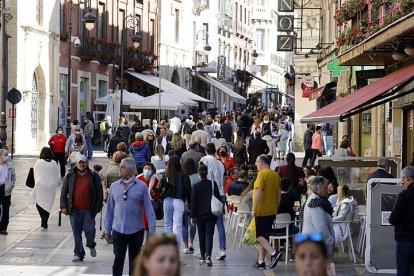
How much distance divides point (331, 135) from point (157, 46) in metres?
25.0

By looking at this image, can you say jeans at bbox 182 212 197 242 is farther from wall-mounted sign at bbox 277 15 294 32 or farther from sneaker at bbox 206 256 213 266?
wall-mounted sign at bbox 277 15 294 32

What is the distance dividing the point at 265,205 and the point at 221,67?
68.6 m

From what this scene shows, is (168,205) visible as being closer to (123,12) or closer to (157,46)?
(123,12)

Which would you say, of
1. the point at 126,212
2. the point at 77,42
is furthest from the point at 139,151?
the point at 77,42

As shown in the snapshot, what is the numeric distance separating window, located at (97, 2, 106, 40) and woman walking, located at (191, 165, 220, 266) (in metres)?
38.4

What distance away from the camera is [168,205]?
17.1 meters

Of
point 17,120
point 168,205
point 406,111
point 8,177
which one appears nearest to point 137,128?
point 17,120

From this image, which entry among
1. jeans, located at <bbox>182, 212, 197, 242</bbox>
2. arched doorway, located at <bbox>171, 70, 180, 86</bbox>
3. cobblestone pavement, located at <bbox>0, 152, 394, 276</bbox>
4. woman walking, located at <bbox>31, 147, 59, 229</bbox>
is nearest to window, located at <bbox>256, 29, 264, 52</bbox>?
arched doorway, located at <bbox>171, 70, 180, 86</bbox>

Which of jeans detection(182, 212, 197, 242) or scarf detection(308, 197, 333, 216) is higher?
scarf detection(308, 197, 333, 216)

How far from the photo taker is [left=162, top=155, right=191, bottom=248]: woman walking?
16.9m

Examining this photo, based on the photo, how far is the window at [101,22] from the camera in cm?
5447

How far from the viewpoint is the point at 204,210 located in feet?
54.4

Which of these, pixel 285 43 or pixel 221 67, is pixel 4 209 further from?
pixel 221 67

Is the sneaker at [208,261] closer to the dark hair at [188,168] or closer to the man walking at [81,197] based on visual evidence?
the dark hair at [188,168]
